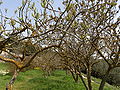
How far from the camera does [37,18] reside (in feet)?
10.2

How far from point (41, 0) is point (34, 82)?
11454mm

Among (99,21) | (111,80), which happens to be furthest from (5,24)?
(111,80)

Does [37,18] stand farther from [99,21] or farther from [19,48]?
[99,21]

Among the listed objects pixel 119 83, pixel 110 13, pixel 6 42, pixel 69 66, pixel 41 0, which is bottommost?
pixel 119 83

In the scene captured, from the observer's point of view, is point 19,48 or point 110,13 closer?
point 19,48

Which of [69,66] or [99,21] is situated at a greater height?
[99,21]

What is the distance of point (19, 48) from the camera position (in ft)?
11.4

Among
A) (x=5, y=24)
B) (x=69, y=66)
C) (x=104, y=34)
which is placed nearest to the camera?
(x=5, y=24)

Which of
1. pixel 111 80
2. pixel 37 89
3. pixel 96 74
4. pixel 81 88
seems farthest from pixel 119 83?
pixel 37 89

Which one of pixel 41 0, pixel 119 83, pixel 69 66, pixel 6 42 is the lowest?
pixel 119 83

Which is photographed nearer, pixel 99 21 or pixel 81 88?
pixel 99 21

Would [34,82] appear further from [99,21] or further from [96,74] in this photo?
[96,74]

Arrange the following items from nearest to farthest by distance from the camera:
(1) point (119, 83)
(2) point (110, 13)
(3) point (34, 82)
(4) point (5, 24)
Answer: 1. (4) point (5, 24)
2. (2) point (110, 13)
3. (3) point (34, 82)
4. (1) point (119, 83)

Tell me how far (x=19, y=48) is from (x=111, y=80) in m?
21.2
